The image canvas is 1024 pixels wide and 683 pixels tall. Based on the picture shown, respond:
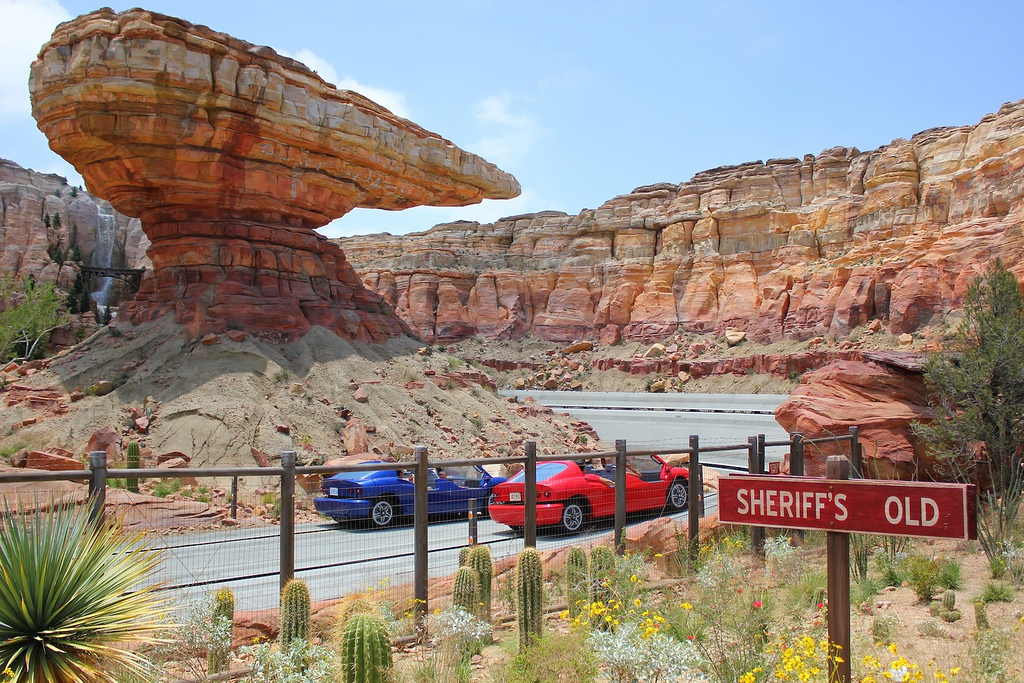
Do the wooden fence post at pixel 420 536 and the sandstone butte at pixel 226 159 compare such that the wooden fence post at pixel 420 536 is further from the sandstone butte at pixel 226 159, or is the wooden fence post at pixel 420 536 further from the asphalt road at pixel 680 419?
the sandstone butte at pixel 226 159

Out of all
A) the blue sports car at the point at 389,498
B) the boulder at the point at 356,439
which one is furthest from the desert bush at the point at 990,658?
the boulder at the point at 356,439

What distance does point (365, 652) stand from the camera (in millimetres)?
4387

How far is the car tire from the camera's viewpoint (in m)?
10.4

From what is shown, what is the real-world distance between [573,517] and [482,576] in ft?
14.1

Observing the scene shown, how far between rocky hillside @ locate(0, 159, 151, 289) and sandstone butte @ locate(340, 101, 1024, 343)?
24.8 meters

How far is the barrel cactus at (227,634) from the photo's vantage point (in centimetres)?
526

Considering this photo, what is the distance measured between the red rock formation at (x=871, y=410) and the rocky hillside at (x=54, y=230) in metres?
62.5

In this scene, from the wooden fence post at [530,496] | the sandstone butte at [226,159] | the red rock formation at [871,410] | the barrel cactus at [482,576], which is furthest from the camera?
the sandstone butte at [226,159]

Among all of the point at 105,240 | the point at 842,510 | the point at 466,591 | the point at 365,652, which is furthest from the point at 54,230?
the point at 842,510

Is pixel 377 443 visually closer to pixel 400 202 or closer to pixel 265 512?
pixel 265 512

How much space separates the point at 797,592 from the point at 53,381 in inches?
805

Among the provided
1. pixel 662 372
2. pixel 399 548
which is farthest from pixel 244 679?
pixel 662 372

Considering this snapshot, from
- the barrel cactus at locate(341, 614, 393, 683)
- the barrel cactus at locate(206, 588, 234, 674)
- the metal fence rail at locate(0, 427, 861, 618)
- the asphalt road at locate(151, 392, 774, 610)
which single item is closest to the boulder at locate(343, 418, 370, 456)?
the asphalt road at locate(151, 392, 774, 610)

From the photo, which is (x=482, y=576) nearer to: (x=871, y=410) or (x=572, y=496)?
(x=572, y=496)
